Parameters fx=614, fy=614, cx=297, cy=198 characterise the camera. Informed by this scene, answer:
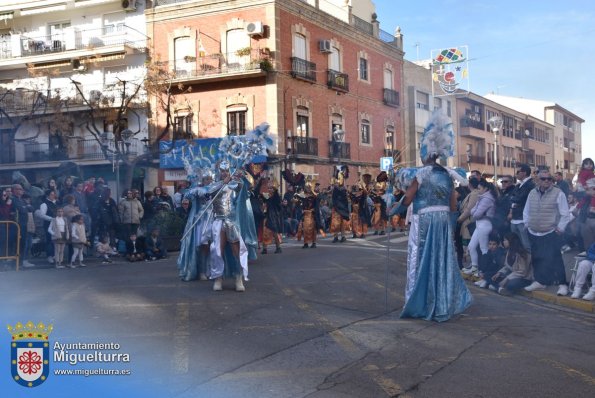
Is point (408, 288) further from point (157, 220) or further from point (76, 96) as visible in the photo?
point (76, 96)

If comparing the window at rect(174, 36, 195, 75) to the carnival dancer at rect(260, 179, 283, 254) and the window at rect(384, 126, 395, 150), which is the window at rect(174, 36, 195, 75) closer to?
the window at rect(384, 126, 395, 150)

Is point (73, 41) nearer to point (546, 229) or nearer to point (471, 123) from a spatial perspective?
point (546, 229)

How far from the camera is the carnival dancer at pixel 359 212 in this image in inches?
736

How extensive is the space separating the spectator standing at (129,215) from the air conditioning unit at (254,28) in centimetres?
1444

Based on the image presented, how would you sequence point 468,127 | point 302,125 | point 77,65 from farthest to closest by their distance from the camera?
point 468,127 → point 77,65 → point 302,125

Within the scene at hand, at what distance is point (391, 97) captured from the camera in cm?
3756

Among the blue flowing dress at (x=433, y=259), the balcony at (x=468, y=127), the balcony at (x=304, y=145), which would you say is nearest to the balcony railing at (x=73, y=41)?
the balcony at (x=304, y=145)

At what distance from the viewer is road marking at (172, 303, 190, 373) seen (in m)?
5.15

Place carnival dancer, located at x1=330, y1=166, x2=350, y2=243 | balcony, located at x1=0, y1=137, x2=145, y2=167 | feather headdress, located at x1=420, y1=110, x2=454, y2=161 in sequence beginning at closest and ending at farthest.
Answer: feather headdress, located at x1=420, y1=110, x2=454, y2=161 < carnival dancer, located at x1=330, y1=166, x2=350, y2=243 < balcony, located at x1=0, y1=137, x2=145, y2=167

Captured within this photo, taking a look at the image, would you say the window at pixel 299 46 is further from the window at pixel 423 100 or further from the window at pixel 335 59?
the window at pixel 423 100

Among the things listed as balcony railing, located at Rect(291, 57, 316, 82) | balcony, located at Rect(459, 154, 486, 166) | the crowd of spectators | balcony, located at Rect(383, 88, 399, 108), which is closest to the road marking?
the crowd of spectators

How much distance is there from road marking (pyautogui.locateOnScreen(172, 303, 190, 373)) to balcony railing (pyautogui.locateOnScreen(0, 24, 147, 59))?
24932mm

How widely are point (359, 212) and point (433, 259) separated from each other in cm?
1185

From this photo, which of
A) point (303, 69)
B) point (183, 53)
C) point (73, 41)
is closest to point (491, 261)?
point (303, 69)
